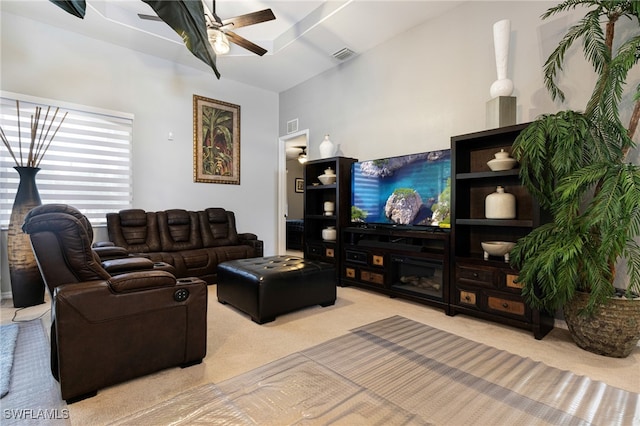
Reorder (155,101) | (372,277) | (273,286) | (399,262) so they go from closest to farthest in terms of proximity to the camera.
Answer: (273,286)
(399,262)
(372,277)
(155,101)

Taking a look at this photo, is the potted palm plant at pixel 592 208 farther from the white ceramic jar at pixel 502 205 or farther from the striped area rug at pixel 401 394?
the striped area rug at pixel 401 394

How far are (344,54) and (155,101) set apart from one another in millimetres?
2806

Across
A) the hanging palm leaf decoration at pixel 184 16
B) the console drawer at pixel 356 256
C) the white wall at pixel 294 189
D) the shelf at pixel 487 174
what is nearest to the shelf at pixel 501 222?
the shelf at pixel 487 174

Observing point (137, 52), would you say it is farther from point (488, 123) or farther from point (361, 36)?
point (488, 123)

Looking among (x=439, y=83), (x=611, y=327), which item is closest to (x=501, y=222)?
(x=611, y=327)

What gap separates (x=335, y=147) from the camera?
15.6ft

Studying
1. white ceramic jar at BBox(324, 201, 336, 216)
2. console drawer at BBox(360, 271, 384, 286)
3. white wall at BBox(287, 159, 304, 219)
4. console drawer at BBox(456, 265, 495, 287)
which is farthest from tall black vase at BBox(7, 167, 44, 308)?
white wall at BBox(287, 159, 304, 219)

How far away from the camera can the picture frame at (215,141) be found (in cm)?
492

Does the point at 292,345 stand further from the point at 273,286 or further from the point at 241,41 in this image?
the point at 241,41

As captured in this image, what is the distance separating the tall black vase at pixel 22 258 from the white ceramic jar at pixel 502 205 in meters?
4.48

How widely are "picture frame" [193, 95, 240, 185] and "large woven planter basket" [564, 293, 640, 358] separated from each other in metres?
4.74

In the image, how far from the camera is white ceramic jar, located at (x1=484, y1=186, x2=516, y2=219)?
271 centimetres

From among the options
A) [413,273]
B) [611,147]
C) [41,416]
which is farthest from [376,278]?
[41,416]

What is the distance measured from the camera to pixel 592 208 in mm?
1929
